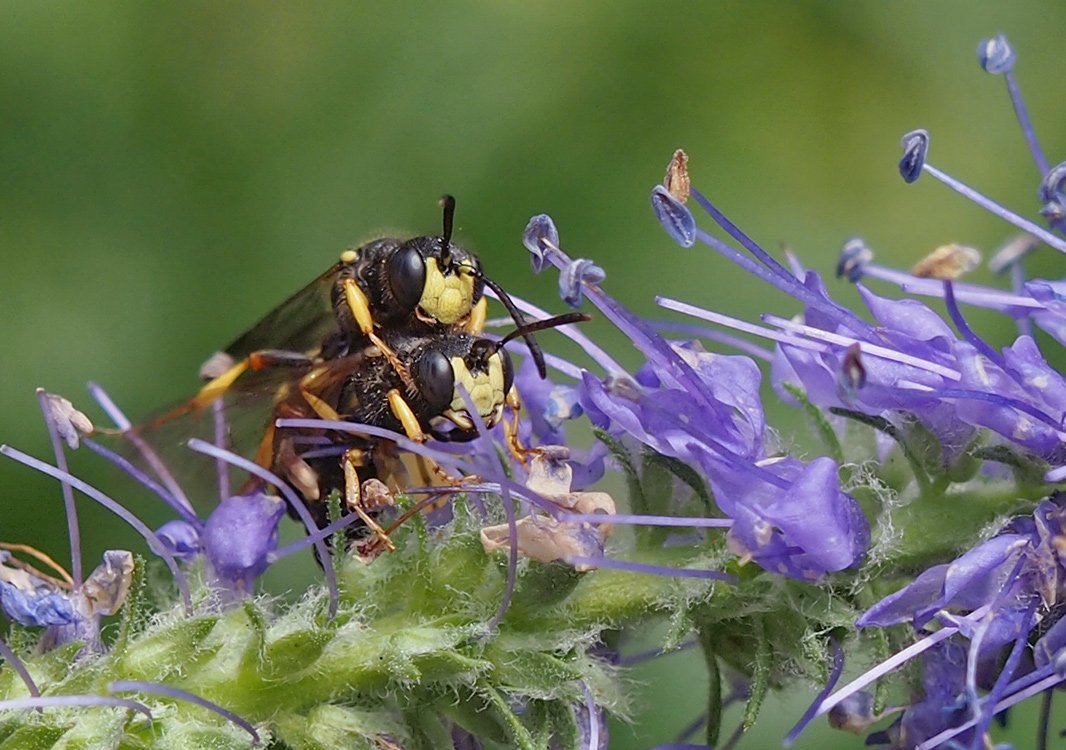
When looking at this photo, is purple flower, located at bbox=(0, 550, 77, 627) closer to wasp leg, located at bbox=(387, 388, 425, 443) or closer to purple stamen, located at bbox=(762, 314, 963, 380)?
wasp leg, located at bbox=(387, 388, 425, 443)

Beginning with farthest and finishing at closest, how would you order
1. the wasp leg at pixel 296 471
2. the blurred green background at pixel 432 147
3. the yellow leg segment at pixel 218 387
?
1. the blurred green background at pixel 432 147
2. the yellow leg segment at pixel 218 387
3. the wasp leg at pixel 296 471

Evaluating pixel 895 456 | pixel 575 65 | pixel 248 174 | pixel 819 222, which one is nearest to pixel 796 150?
pixel 819 222

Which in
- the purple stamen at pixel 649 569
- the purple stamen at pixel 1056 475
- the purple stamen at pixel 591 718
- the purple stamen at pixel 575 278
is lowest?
the purple stamen at pixel 591 718

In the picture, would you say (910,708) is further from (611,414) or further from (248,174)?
(248,174)

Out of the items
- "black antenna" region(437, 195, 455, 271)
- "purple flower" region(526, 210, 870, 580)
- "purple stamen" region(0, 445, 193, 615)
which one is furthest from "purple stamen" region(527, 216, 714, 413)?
"purple stamen" region(0, 445, 193, 615)

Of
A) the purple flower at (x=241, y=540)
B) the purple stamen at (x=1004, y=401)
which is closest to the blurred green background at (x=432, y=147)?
the purple flower at (x=241, y=540)

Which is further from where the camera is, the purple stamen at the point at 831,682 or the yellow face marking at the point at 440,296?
the yellow face marking at the point at 440,296

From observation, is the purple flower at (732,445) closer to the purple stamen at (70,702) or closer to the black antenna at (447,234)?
the black antenna at (447,234)
